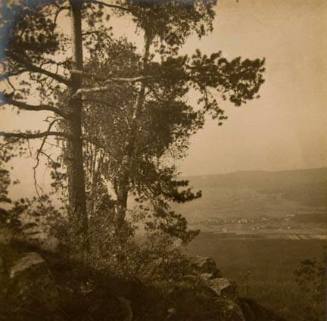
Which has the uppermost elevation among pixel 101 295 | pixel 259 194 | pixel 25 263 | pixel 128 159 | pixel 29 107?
pixel 29 107

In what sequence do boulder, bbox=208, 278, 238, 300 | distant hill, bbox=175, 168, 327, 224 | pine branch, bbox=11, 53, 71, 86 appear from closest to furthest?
pine branch, bbox=11, 53, 71, 86 → boulder, bbox=208, 278, 238, 300 → distant hill, bbox=175, 168, 327, 224

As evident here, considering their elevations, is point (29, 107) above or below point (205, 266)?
above

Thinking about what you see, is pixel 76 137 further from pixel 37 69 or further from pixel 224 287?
pixel 224 287

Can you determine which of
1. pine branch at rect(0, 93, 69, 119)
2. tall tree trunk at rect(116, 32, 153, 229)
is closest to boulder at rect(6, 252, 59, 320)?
tall tree trunk at rect(116, 32, 153, 229)

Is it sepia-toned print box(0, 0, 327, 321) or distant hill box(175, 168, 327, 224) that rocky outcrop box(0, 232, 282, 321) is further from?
distant hill box(175, 168, 327, 224)

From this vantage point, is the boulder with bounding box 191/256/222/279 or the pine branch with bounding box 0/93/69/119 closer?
the pine branch with bounding box 0/93/69/119

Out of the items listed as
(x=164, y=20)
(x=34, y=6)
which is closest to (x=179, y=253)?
(x=164, y=20)

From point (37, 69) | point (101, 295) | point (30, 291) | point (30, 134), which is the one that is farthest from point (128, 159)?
point (30, 291)

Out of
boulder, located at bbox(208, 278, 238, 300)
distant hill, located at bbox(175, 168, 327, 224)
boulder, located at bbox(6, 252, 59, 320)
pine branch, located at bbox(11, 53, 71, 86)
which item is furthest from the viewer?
distant hill, located at bbox(175, 168, 327, 224)

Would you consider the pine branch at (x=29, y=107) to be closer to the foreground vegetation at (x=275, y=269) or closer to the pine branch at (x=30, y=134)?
the pine branch at (x=30, y=134)
